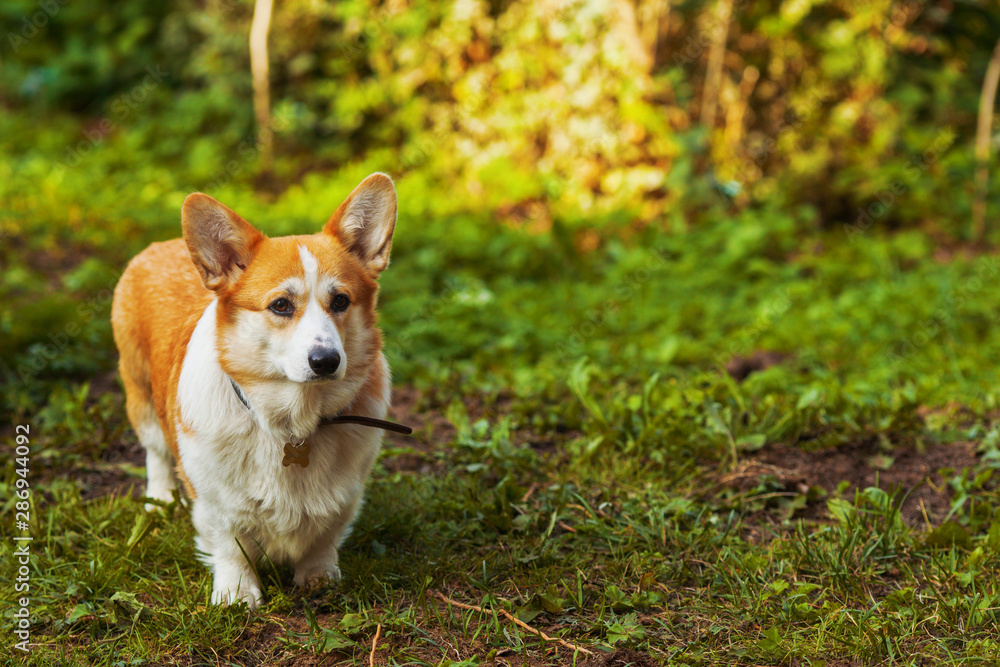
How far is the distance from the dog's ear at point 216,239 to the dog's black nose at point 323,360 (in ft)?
1.35

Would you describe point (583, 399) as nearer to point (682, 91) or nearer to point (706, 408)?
point (706, 408)

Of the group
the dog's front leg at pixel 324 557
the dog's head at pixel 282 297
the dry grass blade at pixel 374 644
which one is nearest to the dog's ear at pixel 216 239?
the dog's head at pixel 282 297

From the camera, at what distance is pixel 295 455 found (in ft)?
7.89

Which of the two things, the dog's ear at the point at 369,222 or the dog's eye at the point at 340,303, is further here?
the dog's ear at the point at 369,222

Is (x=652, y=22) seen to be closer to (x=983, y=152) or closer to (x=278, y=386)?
(x=983, y=152)

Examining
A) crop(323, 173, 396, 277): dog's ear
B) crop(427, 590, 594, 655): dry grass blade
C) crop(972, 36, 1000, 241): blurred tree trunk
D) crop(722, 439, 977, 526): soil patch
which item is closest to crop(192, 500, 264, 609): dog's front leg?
crop(427, 590, 594, 655): dry grass blade

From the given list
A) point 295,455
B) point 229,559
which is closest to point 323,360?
point 295,455

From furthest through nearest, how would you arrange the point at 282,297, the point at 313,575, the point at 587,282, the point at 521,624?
the point at 587,282 → the point at 313,575 → the point at 521,624 → the point at 282,297

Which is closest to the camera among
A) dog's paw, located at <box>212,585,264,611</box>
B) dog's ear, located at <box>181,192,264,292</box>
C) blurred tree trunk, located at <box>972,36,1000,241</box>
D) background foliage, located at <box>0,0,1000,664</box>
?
dog's ear, located at <box>181,192,264,292</box>

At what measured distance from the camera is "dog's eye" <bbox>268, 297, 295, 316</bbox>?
2.32 m

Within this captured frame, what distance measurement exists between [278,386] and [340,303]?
296 millimetres

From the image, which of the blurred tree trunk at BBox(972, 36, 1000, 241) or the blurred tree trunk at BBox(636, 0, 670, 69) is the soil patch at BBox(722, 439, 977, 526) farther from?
the blurred tree trunk at BBox(636, 0, 670, 69)

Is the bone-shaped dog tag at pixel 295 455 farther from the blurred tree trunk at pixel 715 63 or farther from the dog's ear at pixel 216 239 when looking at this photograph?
the blurred tree trunk at pixel 715 63

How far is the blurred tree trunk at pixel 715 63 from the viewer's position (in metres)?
6.47
